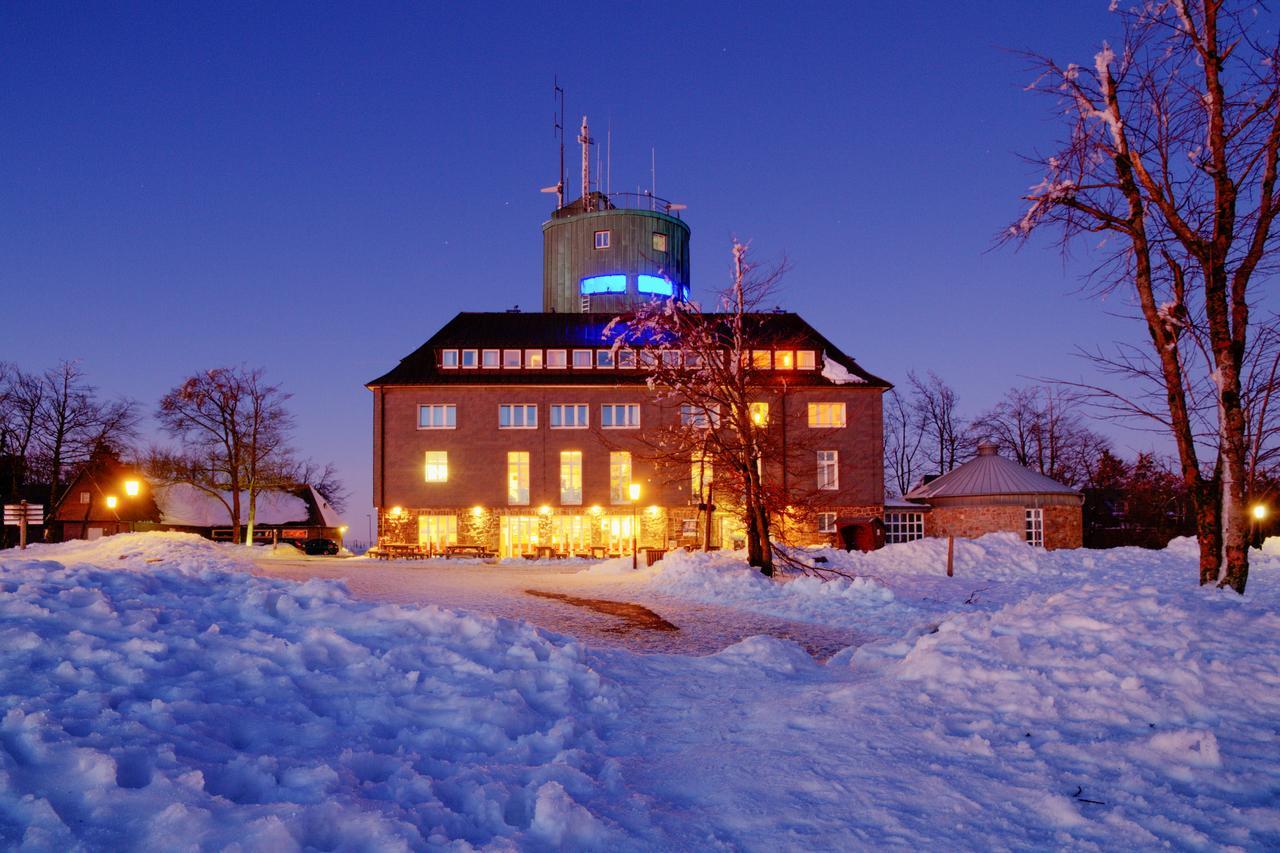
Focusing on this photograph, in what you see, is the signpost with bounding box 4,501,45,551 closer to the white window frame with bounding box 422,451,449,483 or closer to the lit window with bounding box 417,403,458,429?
the white window frame with bounding box 422,451,449,483

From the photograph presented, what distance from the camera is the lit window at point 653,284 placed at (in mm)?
51594

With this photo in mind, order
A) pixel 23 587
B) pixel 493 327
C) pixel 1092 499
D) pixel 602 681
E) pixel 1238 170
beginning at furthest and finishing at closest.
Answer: pixel 1092 499
pixel 493 327
pixel 1238 170
pixel 602 681
pixel 23 587

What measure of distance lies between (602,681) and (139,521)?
198 feet

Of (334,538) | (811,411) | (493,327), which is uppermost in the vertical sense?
(493,327)

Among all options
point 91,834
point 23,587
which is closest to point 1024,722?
point 91,834

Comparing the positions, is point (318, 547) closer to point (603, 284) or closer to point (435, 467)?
point (435, 467)

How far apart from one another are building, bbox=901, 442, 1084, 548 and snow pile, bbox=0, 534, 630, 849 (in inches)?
1473

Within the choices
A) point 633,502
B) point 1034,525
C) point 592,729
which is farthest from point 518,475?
point 592,729

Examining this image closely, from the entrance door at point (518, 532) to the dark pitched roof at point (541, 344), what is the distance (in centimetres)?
704

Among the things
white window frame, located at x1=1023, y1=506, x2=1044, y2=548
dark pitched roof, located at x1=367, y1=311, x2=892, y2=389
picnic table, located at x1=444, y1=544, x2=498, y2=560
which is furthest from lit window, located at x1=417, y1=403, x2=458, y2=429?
white window frame, located at x1=1023, y1=506, x2=1044, y2=548

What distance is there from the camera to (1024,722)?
6.68 metres

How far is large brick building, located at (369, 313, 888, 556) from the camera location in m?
43.2

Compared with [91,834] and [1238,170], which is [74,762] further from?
[1238,170]

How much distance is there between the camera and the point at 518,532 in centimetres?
4331
